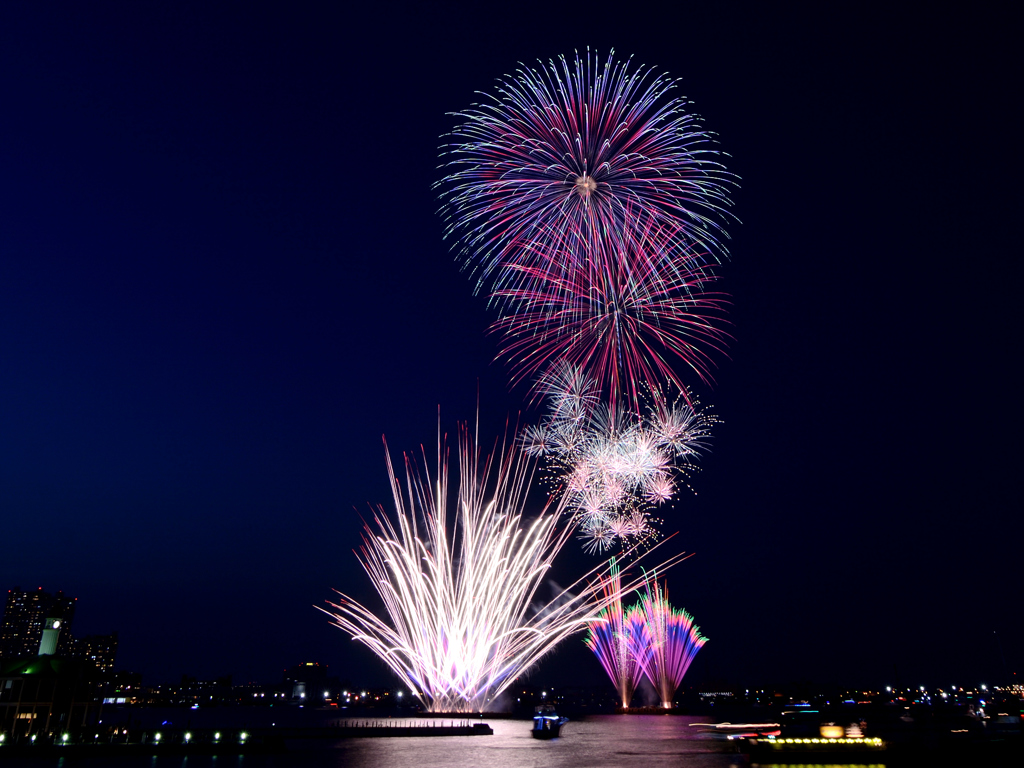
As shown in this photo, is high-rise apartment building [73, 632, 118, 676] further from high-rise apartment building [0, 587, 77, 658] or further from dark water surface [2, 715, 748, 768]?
dark water surface [2, 715, 748, 768]

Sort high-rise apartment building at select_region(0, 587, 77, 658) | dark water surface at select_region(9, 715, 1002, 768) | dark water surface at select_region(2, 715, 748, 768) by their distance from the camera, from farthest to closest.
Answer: high-rise apartment building at select_region(0, 587, 77, 658) < dark water surface at select_region(2, 715, 748, 768) < dark water surface at select_region(9, 715, 1002, 768)

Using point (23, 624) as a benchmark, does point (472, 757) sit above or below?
below

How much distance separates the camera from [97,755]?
39.7 m

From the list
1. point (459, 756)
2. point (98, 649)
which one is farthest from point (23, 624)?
point (459, 756)

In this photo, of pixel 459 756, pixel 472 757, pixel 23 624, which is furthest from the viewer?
pixel 23 624

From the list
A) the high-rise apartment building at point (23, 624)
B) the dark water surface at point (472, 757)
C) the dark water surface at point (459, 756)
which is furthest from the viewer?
the high-rise apartment building at point (23, 624)

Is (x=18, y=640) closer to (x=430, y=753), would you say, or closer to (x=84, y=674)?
(x=84, y=674)

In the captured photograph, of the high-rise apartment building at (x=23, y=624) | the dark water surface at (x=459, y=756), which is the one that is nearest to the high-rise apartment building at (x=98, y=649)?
the high-rise apartment building at (x=23, y=624)

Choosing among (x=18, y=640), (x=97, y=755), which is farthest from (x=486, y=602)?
(x=18, y=640)

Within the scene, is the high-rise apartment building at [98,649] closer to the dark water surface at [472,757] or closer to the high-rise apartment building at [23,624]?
the high-rise apartment building at [23,624]

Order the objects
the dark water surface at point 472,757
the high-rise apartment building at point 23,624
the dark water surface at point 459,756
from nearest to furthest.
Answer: the dark water surface at point 472,757
the dark water surface at point 459,756
the high-rise apartment building at point 23,624

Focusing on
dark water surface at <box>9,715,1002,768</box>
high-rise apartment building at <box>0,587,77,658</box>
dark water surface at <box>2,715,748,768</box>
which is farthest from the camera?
high-rise apartment building at <box>0,587,77,658</box>

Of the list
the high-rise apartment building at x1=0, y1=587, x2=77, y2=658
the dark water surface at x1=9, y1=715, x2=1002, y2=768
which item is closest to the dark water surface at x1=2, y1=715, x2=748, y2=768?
the dark water surface at x1=9, y1=715, x2=1002, y2=768

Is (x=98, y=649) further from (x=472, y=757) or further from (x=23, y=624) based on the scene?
(x=472, y=757)
